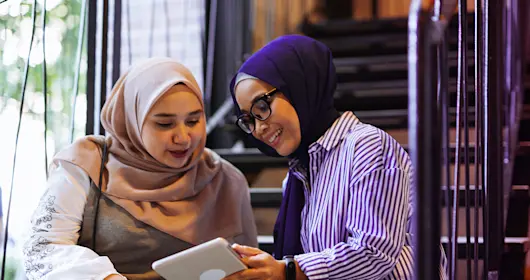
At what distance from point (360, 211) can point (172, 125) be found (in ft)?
2.05

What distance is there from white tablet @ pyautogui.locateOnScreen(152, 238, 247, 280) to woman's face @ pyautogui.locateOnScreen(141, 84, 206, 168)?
0.50m

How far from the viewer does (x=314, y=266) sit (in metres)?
1.74

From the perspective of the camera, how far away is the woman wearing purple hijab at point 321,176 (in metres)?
1.74

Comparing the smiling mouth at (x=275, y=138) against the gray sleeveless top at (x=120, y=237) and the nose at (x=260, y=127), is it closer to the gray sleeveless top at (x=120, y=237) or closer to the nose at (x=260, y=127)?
the nose at (x=260, y=127)

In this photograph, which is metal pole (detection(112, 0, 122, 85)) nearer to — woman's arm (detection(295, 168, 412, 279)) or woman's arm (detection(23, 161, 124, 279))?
woman's arm (detection(23, 161, 124, 279))

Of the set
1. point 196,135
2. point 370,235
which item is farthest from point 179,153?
point 370,235

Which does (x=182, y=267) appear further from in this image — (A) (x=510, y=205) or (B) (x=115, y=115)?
(A) (x=510, y=205)

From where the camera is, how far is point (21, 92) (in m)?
2.17

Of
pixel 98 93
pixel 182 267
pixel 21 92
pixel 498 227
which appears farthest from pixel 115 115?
pixel 498 227

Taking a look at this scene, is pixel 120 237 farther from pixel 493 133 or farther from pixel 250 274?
pixel 493 133

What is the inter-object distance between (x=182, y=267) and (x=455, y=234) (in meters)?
0.74

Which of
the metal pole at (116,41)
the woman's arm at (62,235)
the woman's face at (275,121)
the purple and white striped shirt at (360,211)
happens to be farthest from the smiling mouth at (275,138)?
the metal pole at (116,41)

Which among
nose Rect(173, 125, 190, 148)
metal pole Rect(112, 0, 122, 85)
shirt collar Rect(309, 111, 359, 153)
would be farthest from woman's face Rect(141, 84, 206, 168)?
metal pole Rect(112, 0, 122, 85)

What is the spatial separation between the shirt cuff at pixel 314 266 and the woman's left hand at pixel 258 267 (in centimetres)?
5
